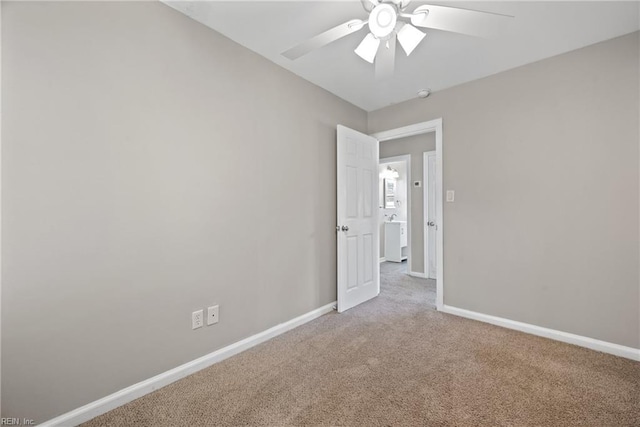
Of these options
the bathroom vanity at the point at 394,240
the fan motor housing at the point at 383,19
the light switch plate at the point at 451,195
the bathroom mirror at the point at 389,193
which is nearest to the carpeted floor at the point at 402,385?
the light switch plate at the point at 451,195

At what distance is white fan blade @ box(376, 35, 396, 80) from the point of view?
157 centimetres

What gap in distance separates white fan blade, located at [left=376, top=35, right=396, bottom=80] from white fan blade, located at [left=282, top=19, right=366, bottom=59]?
195 millimetres

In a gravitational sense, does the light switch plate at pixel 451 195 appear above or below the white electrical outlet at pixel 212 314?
above

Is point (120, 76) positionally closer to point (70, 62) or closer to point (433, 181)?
point (70, 62)

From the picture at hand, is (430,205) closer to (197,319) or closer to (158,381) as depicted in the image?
(197,319)

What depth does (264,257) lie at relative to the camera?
233 centimetres

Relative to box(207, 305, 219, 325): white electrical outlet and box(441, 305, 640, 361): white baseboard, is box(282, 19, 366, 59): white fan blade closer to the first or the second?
box(207, 305, 219, 325): white electrical outlet

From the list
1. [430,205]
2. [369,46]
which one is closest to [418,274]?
[430,205]

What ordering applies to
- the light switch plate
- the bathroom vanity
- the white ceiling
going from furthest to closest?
the bathroom vanity
the light switch plate
the white ceiling

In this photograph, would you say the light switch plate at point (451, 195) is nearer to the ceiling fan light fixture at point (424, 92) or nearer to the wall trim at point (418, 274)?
the ceiling fan light fixture at point (424, 92)

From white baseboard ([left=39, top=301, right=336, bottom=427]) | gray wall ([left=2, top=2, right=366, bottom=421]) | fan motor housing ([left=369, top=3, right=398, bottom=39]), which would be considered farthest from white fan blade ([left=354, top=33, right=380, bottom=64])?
white baseboard ([left=39, top=301, right=336, bottom=427])

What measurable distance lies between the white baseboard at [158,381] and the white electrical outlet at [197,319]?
9.4 inches

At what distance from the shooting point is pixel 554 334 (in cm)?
232

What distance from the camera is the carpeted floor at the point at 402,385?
4.74 ft
